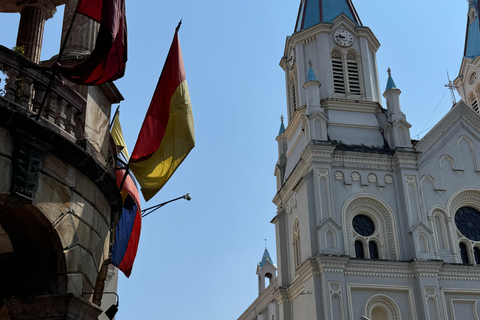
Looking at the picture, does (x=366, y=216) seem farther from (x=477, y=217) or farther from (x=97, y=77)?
(x=97, y=77)

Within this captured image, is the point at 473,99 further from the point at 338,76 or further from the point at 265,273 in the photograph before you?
the point at 265,273

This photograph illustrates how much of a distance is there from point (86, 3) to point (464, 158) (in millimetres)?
26571

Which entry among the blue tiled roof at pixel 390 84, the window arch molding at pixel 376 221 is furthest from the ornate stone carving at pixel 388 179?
the blue tiled roof at pixel 390 84

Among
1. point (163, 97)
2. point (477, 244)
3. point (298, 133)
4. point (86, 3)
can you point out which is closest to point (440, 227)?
point (477, 244)

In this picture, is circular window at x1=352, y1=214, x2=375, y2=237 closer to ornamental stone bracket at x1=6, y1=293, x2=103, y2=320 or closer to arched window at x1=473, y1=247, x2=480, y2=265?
arched window at x1=473, y1=247, x2=480, y2=265

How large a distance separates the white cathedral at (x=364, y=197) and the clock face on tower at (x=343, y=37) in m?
0.08

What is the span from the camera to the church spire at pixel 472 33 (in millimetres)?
42000

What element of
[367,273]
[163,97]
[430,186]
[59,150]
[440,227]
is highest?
[430,186]

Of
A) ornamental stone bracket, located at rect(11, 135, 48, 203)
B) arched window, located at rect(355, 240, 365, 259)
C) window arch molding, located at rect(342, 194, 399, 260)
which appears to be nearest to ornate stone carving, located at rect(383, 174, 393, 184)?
window arch molding, located at rect(342, 194, 399, 260)

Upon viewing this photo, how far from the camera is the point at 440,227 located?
29.8 meters

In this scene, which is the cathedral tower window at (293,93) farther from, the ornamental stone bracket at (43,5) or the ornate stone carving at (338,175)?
the ornamental stone bracket at (43,5)

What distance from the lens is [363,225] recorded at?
2950 cm

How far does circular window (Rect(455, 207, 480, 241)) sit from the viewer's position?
2991 centimetres

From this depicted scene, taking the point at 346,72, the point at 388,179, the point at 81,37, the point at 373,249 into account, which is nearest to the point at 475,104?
the point at 346,72
